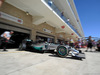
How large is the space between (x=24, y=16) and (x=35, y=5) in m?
2.44

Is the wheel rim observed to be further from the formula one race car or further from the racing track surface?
the racing track surface

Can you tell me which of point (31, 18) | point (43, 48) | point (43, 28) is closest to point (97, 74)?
point (43, 48)

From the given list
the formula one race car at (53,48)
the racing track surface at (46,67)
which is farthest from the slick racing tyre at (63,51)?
the racing track surface at (46,67)

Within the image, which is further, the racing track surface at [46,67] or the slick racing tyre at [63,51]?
the slick racing tyre at [63,51]

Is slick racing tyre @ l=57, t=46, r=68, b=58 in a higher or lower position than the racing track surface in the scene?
higher

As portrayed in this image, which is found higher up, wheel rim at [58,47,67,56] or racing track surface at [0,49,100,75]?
wheel rim at [58,47,67,56]

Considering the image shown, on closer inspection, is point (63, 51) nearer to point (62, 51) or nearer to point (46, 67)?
point (62, 51)

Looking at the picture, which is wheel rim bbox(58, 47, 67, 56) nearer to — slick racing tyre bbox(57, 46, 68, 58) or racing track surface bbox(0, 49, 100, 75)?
slick racing tyre bbox(57, 46, 68, 58)

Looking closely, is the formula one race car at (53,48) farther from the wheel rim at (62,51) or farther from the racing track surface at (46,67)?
the racing track surface at (46,67)

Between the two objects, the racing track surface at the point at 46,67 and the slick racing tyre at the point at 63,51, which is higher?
the slick racing tyre at the point at 63,51

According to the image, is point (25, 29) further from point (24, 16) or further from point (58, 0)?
point (58, 0)

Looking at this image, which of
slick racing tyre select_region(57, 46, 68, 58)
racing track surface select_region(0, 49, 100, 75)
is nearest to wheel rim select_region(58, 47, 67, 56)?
slick racing tyre select_region(57, 46, 68, 58)

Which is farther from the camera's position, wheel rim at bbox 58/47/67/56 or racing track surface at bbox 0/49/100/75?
wheel rim at bbox 58/47/67/56

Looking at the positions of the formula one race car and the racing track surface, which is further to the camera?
the formula one race car
